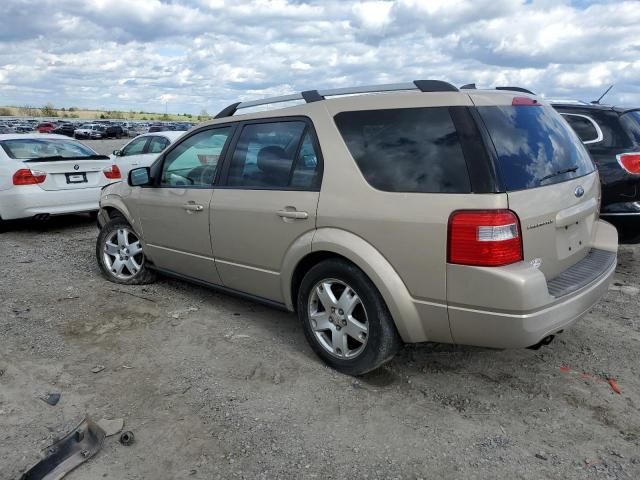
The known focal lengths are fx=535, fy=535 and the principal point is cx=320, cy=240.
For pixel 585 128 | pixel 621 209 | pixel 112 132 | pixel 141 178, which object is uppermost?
pixel 585 128

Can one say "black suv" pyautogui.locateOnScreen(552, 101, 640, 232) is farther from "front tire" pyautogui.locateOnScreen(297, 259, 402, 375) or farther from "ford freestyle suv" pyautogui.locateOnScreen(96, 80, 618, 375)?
"front tire" pyautogui.locateOnScreen(297, 259, 402, 375)

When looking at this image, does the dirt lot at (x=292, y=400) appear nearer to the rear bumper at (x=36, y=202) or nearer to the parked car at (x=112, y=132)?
the rear bumper at (x=36, y=202)

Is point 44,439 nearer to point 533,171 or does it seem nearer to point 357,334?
point 357,334

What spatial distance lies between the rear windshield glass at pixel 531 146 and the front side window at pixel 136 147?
9.40m

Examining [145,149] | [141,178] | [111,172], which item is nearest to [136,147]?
[145,149]

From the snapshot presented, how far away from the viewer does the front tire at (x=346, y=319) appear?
3201mm

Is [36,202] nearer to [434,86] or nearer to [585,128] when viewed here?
[434,86]

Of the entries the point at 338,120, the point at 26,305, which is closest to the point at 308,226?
the point at 338,120

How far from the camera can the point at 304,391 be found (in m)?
3.34

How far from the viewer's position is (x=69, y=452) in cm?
271

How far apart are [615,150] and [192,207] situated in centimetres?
421

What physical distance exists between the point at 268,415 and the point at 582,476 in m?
1.64

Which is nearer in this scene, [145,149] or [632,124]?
[632,124]

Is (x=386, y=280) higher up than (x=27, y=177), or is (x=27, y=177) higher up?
(x=27, y=177)
